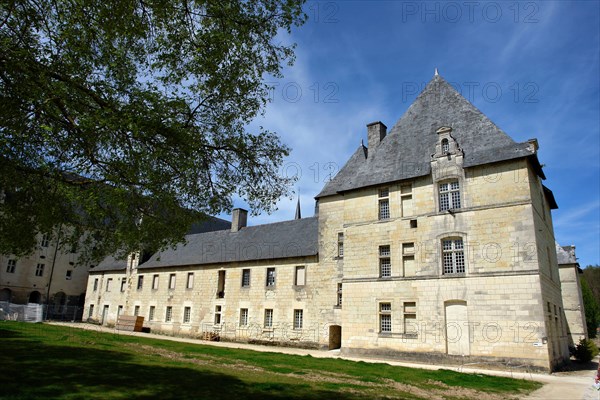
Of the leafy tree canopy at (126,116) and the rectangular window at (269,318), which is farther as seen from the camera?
the rectangular window at (269,318)

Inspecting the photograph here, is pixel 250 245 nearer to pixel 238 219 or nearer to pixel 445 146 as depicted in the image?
pixel 238 219

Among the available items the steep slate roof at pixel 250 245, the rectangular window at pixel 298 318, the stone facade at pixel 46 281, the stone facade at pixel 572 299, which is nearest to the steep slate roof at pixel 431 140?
the steep slate roof at pixel 250 245

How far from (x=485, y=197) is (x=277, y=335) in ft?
45.6

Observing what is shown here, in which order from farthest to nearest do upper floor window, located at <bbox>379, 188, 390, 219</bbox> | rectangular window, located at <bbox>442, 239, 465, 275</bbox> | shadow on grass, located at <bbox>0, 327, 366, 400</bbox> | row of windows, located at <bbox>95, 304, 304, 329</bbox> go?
row of windows, located at <bbox>95, 304, 304, 329</bbox> → upper floor window, located at <bbox>379, 188, 390, 219</bbox> → rectangular window, located at <bbox>442, 239, 465, 275</bbox> → shadow on grass, located at <bbox>0, 327, 366, 400</bbox>

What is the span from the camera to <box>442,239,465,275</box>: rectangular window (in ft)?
54.3

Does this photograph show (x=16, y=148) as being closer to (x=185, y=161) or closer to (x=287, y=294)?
(x=185, y=161)

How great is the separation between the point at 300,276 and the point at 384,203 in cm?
761

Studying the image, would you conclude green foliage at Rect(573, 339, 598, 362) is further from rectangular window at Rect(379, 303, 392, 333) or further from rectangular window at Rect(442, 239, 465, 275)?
rectangular window at Rect(379, 303, 392, 333)

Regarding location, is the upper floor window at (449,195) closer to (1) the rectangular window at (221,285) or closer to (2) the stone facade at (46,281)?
(1) the rectangular window at (221,285)

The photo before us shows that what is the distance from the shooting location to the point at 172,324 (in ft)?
97.6

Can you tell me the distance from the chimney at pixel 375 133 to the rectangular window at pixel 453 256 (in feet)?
24.1

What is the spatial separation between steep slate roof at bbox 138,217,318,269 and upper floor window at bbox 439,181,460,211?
845 cm

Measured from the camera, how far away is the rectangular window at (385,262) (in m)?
18.4

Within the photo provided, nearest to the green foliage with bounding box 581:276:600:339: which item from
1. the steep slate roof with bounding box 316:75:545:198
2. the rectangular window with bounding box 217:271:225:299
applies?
the steep slate roof with bounding box 316:75:545:198
